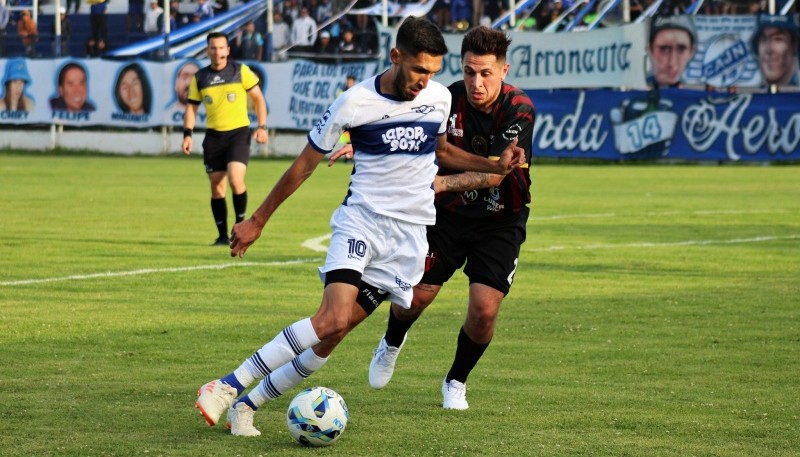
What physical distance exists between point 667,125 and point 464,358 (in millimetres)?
26772

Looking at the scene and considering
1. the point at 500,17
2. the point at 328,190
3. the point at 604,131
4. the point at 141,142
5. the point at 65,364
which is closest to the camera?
the point at 65,364

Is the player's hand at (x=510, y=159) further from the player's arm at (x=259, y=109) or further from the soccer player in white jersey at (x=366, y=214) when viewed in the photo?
the player's arm at (x=259, y=109)

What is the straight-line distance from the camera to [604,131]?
1346 inches

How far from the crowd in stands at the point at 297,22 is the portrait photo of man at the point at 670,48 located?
1.29m

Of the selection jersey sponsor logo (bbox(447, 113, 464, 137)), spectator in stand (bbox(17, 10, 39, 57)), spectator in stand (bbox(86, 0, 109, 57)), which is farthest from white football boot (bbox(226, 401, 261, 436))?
spectator in stand (bbox(17, 10, 39, 57))

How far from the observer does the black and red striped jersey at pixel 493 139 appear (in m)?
7.41

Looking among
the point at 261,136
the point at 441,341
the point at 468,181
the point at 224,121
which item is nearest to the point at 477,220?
the point at 468,181

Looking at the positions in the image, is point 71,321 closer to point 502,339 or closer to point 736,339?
point 502,339

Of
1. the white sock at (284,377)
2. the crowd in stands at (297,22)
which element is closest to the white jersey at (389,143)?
the white sock at (284,377)

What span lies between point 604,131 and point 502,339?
25083mm

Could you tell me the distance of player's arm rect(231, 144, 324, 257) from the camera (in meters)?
6.39

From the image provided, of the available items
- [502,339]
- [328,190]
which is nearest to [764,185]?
[328,190]

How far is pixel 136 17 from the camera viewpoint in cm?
4278

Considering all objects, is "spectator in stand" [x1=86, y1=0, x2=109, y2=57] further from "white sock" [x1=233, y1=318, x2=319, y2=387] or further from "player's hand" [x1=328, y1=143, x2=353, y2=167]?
"white sock" [x1=233, y1=318, x2=319, y2=387]
